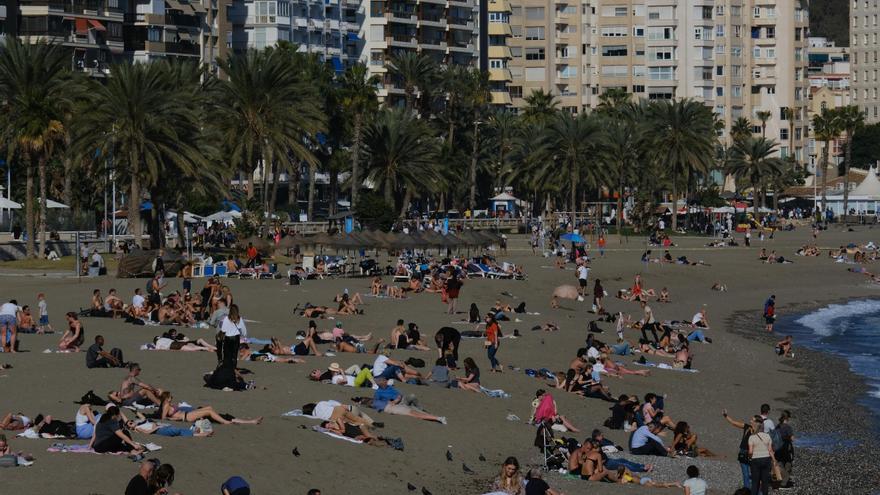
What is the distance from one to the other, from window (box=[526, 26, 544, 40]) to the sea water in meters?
89.1

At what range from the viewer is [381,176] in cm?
8700

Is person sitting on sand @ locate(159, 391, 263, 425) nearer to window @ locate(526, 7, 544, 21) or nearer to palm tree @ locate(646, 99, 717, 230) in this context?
palm tree @ locate(646, 99, 717, 230)

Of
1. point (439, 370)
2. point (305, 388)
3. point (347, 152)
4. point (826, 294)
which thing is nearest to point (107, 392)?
point (305, 388)

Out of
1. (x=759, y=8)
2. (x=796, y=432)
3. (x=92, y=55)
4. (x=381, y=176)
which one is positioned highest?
(x=759, y=8)

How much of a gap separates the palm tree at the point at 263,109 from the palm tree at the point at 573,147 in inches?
942

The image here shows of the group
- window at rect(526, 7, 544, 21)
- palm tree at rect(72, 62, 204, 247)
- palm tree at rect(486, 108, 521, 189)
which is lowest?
palm tree at rect(72, 62, 204, 247)

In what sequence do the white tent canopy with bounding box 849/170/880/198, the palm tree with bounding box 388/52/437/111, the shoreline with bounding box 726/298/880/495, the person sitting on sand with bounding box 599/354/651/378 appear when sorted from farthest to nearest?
the white tent canopy with bounding box 849/170/880/198
the palm tree with bounding box 388/52/437/111
the person sitting on sand with bounding box 599/354/651/378
the shoreline with bounding box 726/298/880/495

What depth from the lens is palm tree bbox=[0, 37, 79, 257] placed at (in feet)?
182

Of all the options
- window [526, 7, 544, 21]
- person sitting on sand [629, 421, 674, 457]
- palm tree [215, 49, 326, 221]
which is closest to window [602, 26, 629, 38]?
window [526, 7, 544, 21]

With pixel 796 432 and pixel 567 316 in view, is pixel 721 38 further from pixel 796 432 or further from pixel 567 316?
pixel 796 432

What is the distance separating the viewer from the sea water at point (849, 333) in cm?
3719

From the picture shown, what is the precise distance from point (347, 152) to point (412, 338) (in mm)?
63691

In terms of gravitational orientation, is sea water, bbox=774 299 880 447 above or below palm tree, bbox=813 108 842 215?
below

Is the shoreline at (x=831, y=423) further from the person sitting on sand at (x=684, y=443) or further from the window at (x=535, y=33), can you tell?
the window at (x=535, y=33)
